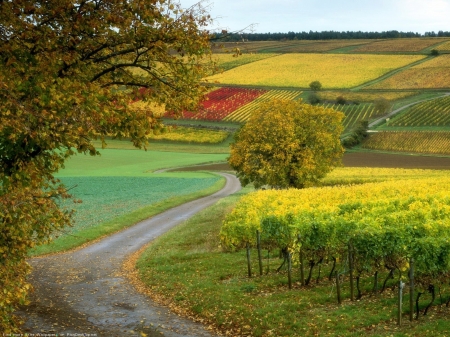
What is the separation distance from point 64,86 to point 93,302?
1100 cm

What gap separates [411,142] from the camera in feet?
330

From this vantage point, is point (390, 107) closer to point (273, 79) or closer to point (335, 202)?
point (273, 79)

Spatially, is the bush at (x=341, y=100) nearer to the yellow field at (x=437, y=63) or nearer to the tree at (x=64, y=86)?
the yellow field at (x=437, y=63)

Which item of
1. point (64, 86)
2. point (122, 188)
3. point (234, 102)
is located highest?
point (64, 86)

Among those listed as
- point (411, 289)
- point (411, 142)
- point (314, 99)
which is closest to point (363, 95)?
point (314, 99)

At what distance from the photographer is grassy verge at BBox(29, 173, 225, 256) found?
3262 centimetres

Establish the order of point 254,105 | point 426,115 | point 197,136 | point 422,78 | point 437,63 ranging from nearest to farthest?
point 426,115 → point 197,136 → point 254,105 → point 422,78 → point 437,63

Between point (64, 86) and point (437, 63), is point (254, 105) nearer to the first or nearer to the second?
point (437, 63)

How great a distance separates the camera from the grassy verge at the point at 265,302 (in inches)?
608

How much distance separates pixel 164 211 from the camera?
161 ft

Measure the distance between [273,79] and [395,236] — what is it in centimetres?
13228

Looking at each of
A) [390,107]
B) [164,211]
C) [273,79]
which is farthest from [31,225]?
[273,79]

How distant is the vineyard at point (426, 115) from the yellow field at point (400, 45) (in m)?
55.3

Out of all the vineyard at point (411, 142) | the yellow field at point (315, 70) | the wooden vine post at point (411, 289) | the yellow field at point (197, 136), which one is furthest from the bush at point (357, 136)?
the wooden vine post at point (411, 289)
